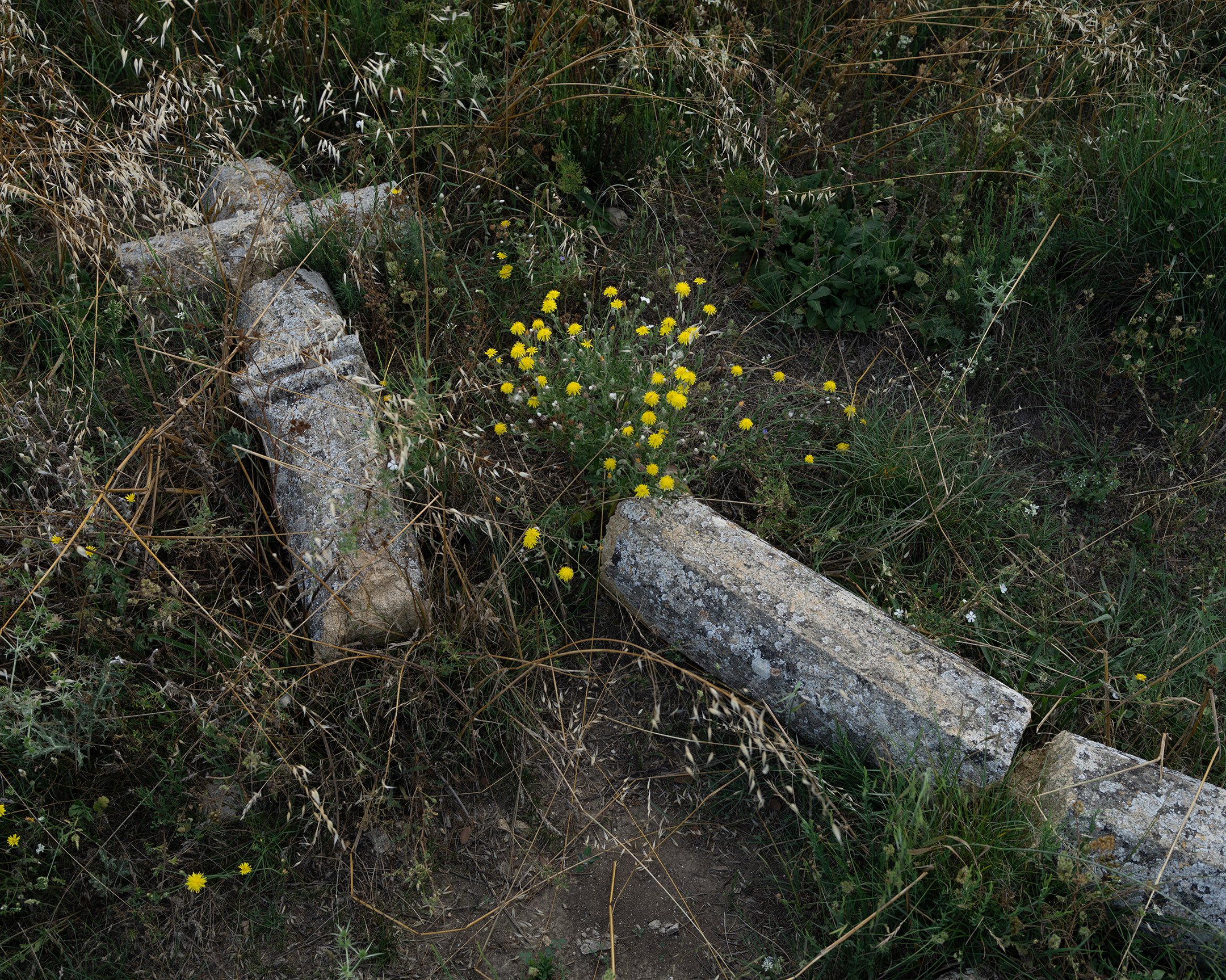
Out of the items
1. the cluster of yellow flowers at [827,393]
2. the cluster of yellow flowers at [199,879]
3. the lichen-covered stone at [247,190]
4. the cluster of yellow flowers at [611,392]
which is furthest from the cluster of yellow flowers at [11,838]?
the cluster of yellow flowers at [827,393]

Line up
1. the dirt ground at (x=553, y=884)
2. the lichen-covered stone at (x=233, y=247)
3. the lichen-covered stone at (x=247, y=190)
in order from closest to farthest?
the dirt ground at (x=553, y=884) < the lichen-covered stone at (x=233, y=247) < the lichen-covered stone at (x=247, y=190)

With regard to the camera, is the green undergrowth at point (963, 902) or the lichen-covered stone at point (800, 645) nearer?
→ the green undergrowth at point (963, 902)

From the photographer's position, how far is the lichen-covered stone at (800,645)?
2457 mm

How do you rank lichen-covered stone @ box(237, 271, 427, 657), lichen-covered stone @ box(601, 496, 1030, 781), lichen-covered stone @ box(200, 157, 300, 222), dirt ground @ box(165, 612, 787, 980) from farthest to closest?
lichen-covered stone @ box(200, 157, 300, 222), lichen-covered stone @ box(237, 271, 427, 657), lichen-covered stone @ box(601, 496, 1030, 781), dirt ground @ box(165, 612, 787, 980)

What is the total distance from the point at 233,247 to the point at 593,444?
5.53ft

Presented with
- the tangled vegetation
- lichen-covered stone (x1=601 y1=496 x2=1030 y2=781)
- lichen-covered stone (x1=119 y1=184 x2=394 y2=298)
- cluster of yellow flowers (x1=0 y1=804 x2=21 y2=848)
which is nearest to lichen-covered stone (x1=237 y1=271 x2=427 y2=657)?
the tangled vegetation

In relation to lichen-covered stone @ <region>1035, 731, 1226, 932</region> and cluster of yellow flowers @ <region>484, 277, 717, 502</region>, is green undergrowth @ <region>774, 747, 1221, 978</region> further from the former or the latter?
cluster of yellow flowers @ <region>484, 277, 717, 502</region>

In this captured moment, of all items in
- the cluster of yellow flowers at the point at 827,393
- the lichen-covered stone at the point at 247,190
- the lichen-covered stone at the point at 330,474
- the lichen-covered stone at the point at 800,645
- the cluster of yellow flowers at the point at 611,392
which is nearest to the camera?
the lichen-covered stone at the point at 800,645

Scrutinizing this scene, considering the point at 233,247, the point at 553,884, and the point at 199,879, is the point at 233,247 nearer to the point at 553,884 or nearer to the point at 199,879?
the point at 199,879

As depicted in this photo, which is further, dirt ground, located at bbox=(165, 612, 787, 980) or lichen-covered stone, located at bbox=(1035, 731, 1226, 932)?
dirt ground, located at bbox=(165, 612, 787, 980)

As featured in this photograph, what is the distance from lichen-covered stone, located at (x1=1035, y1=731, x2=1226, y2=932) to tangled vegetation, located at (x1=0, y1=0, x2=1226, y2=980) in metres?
0.10

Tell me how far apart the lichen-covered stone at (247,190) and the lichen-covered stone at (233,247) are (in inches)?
2.9

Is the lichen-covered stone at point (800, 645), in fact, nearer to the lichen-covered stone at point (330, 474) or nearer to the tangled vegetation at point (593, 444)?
the tangled vegetation at point (593, 444)

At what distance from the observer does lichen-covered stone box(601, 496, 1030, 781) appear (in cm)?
246
